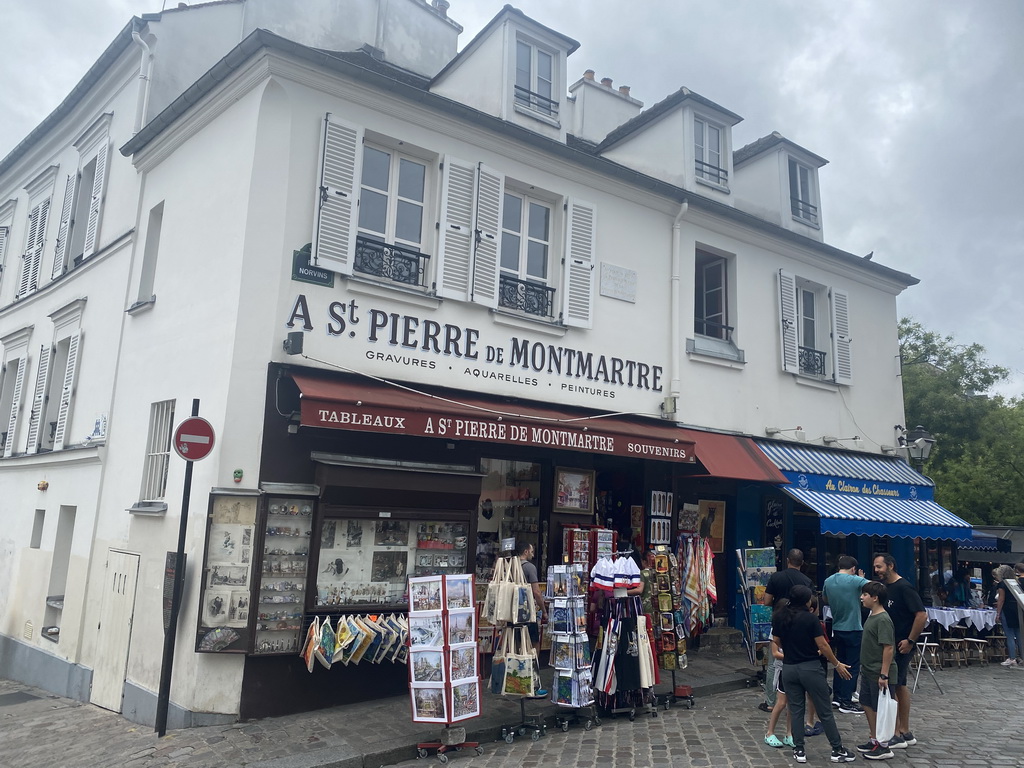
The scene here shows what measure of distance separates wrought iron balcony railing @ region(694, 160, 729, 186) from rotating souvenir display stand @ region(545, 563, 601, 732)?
761 centimetres

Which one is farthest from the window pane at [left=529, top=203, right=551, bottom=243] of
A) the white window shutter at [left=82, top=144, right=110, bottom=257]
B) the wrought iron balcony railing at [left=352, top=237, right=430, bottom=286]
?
the white window shutter at [left=82, top=144, right=110, bottom=257]

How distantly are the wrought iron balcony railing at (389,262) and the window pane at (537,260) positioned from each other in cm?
169

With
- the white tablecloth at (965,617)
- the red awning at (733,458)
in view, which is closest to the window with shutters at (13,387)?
the red awning at (733,458)

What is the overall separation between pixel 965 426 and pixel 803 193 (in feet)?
38.3

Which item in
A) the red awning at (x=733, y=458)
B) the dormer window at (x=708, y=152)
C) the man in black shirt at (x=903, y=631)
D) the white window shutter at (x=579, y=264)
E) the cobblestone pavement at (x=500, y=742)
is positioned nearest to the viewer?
the cobblestone pavement at (x=500, y=742)

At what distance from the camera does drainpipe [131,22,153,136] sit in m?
10.8

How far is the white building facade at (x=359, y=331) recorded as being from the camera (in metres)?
7.80

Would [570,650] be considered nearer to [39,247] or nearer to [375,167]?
[375,167]

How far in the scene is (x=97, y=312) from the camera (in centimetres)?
1131

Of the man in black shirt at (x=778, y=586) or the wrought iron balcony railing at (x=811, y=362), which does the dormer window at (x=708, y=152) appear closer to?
the wrought iron balcony railing at (x=811, y=362)

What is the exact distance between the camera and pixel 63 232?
13.4 m

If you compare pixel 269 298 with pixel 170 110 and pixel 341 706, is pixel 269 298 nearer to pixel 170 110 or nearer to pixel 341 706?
pixel 170 110

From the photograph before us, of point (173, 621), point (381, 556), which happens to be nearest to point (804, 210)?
point (381, 556)

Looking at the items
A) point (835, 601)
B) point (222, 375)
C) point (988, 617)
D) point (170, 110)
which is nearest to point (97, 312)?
point (170, 110)
